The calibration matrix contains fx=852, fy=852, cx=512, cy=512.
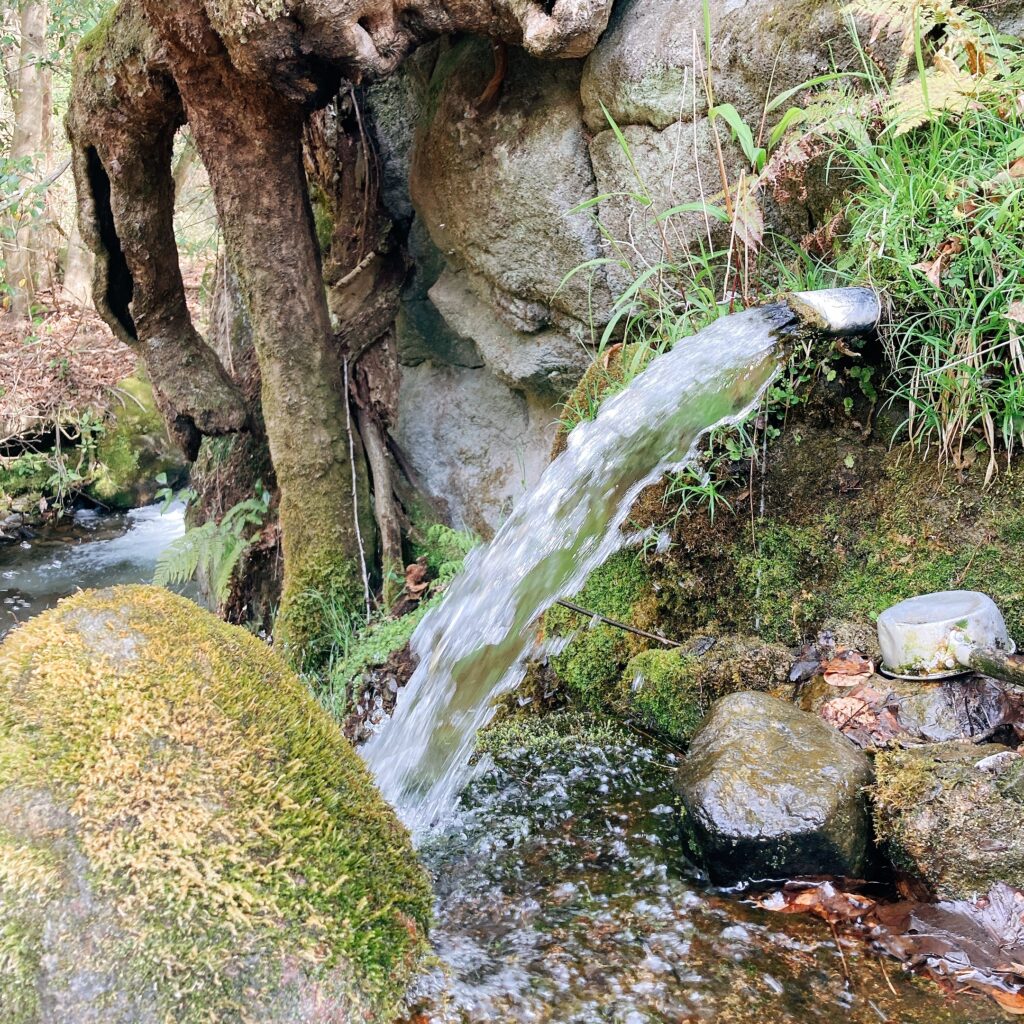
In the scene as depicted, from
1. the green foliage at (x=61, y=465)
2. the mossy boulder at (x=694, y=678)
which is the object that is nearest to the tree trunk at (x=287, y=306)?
the mossy boulder at (x=694, y=678)

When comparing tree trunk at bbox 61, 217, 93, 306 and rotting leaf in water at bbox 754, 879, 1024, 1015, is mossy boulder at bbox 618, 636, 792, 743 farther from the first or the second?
tree trunk at bbox 61, 217, 93, 306

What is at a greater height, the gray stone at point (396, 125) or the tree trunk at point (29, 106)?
the tree trunk at point (29, 106)

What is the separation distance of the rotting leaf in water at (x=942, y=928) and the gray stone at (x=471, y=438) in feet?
10.3

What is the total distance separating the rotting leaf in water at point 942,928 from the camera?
5.93 ft

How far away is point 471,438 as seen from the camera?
538 centimetres

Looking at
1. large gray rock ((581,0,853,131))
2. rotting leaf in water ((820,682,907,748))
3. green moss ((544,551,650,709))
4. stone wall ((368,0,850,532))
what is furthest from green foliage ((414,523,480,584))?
rotting leaf in water ((820,682,907,748))

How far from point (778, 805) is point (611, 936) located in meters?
0.52

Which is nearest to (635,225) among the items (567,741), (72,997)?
(567,741)

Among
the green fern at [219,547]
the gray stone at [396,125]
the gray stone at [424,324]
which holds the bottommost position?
the green fern at [219,547]

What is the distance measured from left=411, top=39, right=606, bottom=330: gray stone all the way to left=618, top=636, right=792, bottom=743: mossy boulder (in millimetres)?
2075

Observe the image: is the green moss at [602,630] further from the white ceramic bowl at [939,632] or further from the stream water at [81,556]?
the stream water at [81,556]

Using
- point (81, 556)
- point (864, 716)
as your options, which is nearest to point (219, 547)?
point (81, 556)

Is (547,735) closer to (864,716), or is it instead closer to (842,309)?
(864,716)

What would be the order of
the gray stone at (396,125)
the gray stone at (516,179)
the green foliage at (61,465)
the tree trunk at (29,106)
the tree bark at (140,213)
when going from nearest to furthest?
the gray stone at (516,179) → the tree bark at (140,213) → the gray stone at (396,125) → the green foliage at (61,465) → the tree trunk at (29,106)
